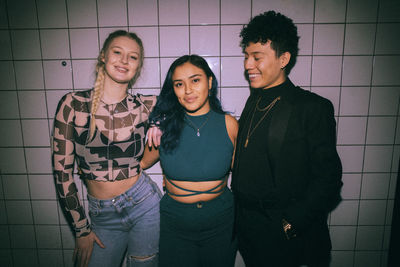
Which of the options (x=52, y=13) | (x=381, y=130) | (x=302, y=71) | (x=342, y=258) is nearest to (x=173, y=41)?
(x=52, y=13)

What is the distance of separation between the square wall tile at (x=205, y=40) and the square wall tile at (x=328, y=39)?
90 cm

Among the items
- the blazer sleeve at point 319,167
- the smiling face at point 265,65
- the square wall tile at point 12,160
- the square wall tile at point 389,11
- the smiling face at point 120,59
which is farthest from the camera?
the square wall tile at point 12,160

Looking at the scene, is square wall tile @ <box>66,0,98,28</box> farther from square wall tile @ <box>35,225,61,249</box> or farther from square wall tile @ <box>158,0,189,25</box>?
square wall tile @ <box>35,225,61,249</box>

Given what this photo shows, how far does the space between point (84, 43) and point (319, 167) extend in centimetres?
214

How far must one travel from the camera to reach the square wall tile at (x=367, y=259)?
2.04 m

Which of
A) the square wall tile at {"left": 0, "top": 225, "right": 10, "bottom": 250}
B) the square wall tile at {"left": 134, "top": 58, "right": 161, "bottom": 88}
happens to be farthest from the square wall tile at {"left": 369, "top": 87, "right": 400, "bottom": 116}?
the square wall tile at {"left": 0, "top": 225, "right": 10, "bottom": 250}

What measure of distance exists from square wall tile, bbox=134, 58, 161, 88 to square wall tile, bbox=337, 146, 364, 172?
1.90m

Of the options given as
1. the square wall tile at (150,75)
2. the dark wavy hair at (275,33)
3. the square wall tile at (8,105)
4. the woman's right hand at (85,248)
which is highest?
the dark wavy hair at (275,33)

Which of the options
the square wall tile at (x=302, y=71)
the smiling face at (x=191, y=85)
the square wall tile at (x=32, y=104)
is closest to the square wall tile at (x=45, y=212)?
the square wall tile at (x=32, y=104)

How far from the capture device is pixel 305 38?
1755 mm

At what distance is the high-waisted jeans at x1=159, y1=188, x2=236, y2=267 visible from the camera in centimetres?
128

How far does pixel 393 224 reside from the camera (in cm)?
196

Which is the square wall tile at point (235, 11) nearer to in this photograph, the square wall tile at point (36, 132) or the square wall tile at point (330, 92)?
the square wall tile at point (330, 92)

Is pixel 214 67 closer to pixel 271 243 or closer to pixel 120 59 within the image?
pixel 120 59
